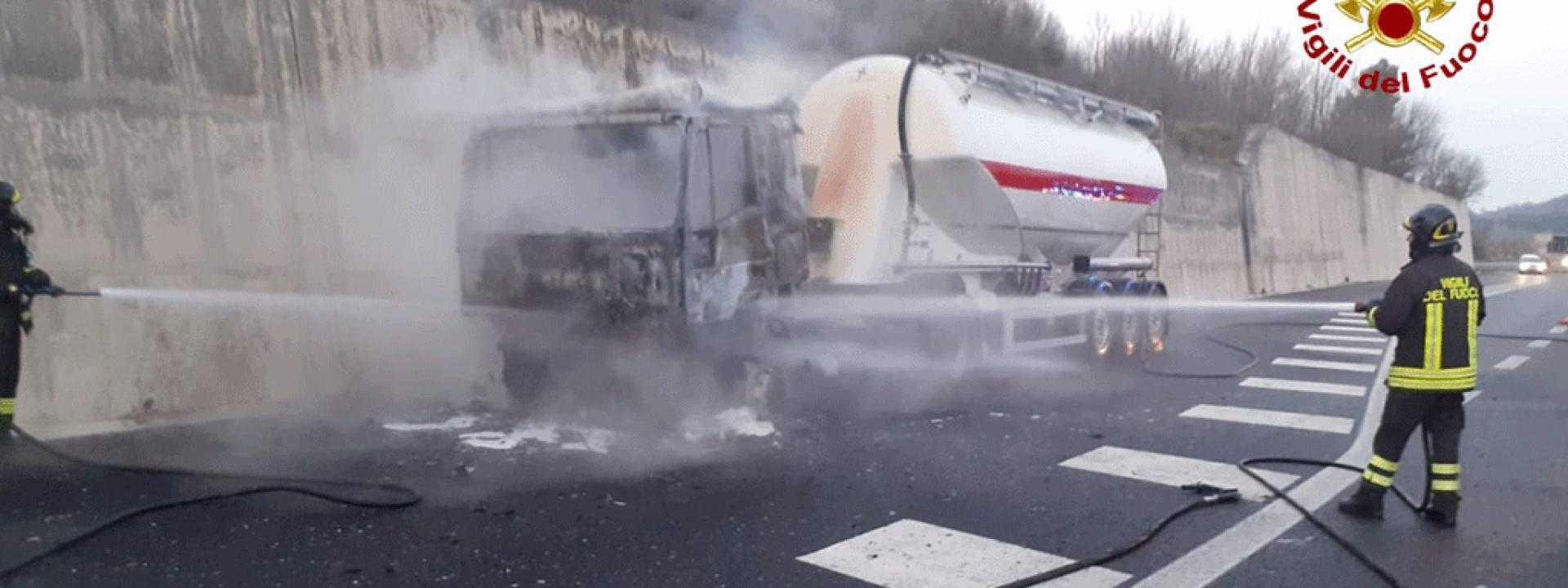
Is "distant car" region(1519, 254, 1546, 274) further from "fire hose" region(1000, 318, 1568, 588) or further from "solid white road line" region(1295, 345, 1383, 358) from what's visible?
"fire hose" region(1000, 318, 1568, 588)

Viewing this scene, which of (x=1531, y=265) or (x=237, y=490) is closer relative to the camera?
(x=237, y=490)

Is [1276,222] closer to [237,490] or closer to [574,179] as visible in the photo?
[574,179]

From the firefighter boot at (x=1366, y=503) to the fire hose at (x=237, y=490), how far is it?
4.40m

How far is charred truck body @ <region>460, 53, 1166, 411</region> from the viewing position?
6.52m

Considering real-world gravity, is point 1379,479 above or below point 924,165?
below

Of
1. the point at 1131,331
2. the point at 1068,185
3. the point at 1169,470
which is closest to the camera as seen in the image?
the point at 1169,470

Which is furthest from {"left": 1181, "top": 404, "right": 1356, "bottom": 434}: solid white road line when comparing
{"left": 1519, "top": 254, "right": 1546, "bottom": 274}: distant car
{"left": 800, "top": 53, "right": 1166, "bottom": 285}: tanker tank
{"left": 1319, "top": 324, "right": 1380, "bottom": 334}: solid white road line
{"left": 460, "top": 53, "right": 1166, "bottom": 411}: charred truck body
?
{"left": 1519, "top": 254, "right": 1546, "bottom": 274}: distant car

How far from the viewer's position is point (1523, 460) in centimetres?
631

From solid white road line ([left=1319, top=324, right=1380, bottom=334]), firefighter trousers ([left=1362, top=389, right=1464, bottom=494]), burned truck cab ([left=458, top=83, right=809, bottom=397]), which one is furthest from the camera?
solid white road line ([left=1319, top=324, right=1380, bottom=334])

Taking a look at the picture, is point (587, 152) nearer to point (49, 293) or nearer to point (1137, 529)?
point (49, 293)

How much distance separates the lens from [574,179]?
6.80 m

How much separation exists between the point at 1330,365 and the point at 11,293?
11.3 meters

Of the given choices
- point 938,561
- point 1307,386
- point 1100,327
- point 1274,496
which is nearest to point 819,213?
point 1274,496

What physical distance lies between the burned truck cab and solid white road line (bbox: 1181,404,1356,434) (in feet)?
11.0
